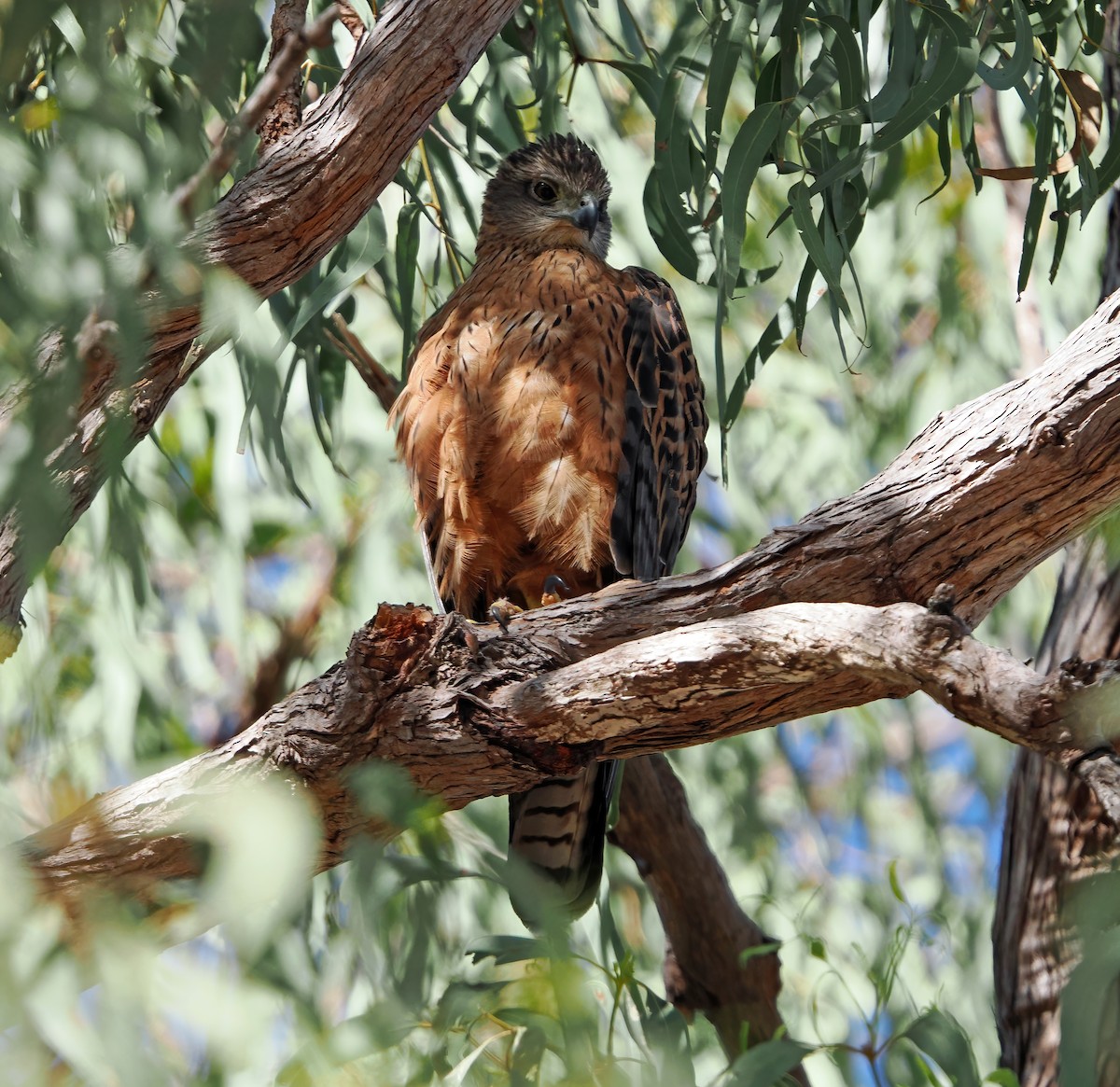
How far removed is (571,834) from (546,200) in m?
1.71

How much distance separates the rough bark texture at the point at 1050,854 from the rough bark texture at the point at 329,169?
1.51 m

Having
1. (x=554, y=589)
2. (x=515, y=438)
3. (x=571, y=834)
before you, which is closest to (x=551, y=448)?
(x=515, y=438)

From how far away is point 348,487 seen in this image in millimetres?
4301

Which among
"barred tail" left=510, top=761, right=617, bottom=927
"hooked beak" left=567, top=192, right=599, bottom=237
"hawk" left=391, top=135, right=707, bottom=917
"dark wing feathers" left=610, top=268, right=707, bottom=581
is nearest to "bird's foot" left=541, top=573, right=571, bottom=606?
"hawk" left=391, top=135, right=707, bottom=917

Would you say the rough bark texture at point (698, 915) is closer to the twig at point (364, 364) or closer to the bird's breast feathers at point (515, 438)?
the bird's breast feathers at point (515, 438)

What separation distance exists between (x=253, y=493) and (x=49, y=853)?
2864 mm

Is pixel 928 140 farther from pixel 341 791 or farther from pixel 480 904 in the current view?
pixel 341 791

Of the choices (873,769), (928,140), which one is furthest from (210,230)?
(873,769)

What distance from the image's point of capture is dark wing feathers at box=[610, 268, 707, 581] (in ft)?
10.4

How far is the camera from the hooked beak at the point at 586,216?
3613mm

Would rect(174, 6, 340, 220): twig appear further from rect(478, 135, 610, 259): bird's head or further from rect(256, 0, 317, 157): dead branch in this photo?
rect(478, 135, 610, 259): bird's head

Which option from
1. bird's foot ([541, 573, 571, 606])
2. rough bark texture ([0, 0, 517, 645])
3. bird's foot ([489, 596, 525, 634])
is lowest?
bird's foot ([489, 596, 525, 634])

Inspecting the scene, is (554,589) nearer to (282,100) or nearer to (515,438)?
(515,438)

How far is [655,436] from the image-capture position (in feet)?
11.0
